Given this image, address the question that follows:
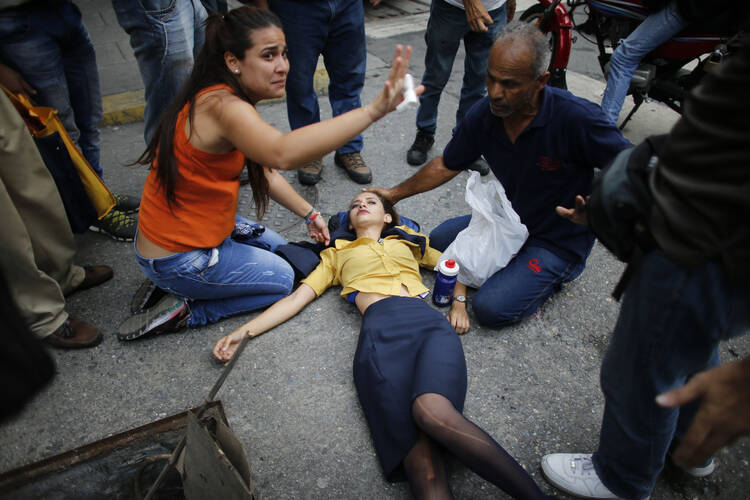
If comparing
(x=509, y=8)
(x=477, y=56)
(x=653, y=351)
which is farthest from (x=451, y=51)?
(x=653, y=351)

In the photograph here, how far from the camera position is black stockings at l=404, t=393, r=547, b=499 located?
5.25ft

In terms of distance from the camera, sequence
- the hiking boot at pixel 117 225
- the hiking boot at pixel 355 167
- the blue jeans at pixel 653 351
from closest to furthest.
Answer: the blue jeans at pixel 653 351
the hiking boot at pixel 117 225
the hiking boot at pixel 355 167

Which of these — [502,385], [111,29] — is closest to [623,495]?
[502,385]

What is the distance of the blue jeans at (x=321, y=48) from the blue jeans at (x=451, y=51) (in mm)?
565

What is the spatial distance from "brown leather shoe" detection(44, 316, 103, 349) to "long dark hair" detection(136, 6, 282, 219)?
2.82ft

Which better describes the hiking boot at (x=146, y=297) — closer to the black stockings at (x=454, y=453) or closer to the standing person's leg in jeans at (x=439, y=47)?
the black stockings at (x=454, y=453)

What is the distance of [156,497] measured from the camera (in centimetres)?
163

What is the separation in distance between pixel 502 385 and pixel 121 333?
1.94 m

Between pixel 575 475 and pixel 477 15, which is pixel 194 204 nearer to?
pixel 575 475

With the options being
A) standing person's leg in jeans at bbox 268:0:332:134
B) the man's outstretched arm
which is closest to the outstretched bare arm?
the man's outstretched arm

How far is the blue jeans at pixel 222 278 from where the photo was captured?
89.4 inches

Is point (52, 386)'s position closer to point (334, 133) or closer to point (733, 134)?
point (334, 133)

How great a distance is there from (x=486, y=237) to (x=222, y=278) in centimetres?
146

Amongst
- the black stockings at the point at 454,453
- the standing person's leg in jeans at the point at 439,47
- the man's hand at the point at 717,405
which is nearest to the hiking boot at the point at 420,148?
the standing person's leg in jeans at the point at 439,47
